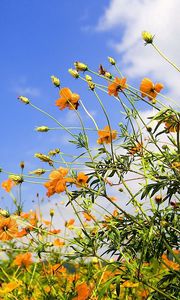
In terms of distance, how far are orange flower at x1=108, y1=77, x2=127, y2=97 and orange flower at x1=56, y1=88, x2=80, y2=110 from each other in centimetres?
23

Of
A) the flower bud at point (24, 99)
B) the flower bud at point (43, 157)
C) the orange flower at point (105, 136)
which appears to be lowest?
the orange flower at point (105, 136)

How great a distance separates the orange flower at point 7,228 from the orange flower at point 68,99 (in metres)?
0.78

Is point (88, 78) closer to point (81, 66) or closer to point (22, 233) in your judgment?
point (81, 66)

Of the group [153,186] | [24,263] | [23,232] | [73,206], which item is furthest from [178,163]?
[24,263]

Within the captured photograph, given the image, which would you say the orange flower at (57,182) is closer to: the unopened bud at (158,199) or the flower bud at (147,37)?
the unopened bud at (158,199)

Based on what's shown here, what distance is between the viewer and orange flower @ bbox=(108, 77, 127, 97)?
2.90 metres

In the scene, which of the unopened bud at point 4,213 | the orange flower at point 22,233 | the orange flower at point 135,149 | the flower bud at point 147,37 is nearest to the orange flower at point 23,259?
the orange flower at point 22,233

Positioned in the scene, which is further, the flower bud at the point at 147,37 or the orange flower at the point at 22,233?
the orange flower at the point at 22,233

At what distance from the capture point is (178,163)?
9.14 feet

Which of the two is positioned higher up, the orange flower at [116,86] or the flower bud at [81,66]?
the flower bud at [81,66]

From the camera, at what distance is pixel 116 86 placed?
2928 mm

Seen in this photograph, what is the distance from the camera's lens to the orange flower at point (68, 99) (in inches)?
120

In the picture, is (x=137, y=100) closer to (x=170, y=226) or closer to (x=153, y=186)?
(x=153, y=186)

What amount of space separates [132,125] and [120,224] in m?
0.58
